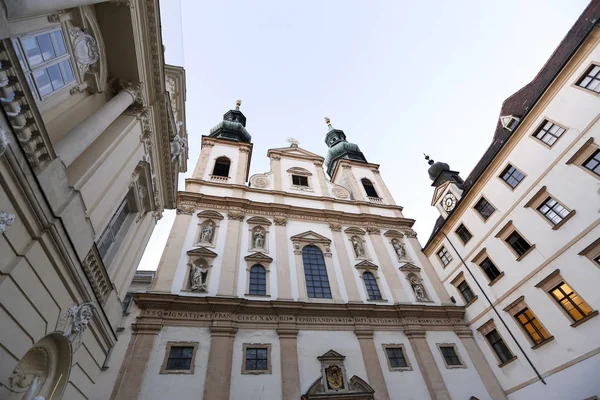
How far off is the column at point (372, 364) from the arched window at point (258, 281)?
4.88m

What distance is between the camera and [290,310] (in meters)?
13.2

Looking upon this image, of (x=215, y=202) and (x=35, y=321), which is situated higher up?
(x=215, y=202)

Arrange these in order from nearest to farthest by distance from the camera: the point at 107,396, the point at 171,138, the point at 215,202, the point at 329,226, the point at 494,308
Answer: the point at 107,396, the point at 171,138, the point at 494,308, the point at 215,202, the point at 329,226

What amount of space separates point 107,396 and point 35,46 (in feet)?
34.0

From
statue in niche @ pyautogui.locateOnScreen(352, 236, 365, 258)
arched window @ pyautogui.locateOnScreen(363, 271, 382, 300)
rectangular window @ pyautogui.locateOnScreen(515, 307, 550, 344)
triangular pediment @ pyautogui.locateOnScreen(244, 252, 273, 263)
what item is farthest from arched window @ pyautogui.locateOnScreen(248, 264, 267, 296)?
rectangular window @ pyautogui.locateOnScreen(515, 307, 550, 344)

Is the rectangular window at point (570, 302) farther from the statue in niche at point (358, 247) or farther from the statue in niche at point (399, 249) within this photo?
the statue in niche at point (358, 247)

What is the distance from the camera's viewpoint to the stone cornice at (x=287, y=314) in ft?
39.4

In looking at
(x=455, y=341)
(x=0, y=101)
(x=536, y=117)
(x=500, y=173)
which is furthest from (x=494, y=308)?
(x=0, y=101)

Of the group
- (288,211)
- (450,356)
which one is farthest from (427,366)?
(288,211)

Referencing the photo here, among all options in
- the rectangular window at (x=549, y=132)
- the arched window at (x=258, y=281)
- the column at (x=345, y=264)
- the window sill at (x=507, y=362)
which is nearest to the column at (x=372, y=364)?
the column at (x=345, y=264)

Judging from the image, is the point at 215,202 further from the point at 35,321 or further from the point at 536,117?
the point at 536,117

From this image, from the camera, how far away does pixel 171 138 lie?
10.3 meters

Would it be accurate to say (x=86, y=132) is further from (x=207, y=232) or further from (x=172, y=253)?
(x=207, y=232)

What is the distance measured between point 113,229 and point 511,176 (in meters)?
17.2
